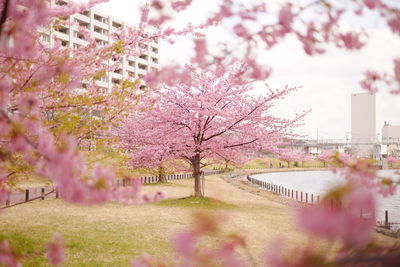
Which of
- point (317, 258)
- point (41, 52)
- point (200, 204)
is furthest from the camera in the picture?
point (200, 204)

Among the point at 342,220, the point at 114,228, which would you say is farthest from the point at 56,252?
the point at 114,228

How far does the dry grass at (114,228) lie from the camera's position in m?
→ 8.93

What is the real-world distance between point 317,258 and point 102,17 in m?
69.6

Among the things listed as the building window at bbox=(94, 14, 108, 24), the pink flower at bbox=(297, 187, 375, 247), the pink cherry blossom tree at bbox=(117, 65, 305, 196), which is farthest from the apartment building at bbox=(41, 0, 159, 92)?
the pink flower at bbox=(297, 187, 375, 247)

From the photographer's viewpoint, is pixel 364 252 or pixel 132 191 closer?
pixel 364 252

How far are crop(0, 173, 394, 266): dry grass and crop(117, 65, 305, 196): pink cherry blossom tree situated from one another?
3.09 metres

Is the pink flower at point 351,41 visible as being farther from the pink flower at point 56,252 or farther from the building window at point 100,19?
the building window at point 100,19

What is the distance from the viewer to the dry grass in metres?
8.93

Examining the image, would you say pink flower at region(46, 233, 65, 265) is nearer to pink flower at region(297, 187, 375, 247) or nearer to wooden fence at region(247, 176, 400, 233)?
wooden fence at region(247, 176, 400, 233)

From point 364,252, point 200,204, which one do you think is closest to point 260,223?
point 200,204

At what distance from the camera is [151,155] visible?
19531mm

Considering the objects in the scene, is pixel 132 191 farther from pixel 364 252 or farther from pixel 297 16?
pixel 297 16

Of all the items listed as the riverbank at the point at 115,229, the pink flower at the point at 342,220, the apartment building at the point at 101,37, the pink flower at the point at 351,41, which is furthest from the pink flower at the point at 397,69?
the apartment building at the point at 101,37

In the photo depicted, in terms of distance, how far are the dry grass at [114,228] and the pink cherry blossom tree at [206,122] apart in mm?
3092
